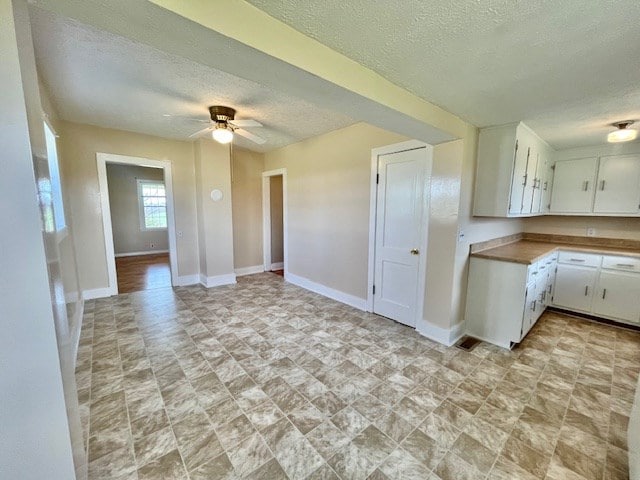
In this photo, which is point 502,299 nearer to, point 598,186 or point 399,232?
point 399,232

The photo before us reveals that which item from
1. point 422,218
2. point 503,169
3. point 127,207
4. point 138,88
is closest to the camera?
point 138,88

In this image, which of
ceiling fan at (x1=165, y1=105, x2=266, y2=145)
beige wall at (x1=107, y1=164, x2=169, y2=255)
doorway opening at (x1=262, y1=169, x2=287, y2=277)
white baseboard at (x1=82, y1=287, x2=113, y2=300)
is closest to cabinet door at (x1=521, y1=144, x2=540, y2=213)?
ceiling fan at (x1=165, y1=105, x2=266, y2=145)

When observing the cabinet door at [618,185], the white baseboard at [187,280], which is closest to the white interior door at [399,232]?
the cabinet door at [618,185]

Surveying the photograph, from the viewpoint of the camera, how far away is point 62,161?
11.4 feet

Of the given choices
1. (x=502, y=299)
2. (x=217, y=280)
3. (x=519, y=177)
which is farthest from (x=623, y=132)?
(x=217, y=280)

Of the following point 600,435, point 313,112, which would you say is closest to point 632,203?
point 600,435

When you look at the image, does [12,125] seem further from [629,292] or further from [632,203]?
[632,203]

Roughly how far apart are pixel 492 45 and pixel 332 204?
108 inches

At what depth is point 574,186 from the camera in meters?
3.67

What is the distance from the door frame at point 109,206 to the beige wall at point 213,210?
1.40 feet

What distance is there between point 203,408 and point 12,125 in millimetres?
1892

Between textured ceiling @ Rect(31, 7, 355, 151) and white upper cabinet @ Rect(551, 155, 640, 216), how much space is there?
3214 mm

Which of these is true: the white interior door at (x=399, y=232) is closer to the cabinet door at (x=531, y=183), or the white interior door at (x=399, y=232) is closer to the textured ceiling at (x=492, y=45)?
the textured ceiling at (x=492, y=45)

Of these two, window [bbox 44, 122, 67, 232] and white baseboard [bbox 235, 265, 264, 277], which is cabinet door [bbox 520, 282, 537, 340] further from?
window [bbox 44, 122, 67, 232]
